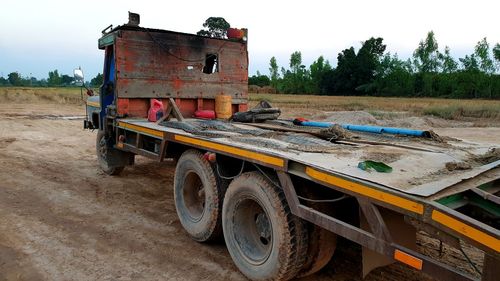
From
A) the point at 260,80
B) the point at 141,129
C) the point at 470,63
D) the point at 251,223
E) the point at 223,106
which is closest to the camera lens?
the point at 251,223

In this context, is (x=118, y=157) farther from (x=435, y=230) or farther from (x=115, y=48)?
(x=435, y=230)

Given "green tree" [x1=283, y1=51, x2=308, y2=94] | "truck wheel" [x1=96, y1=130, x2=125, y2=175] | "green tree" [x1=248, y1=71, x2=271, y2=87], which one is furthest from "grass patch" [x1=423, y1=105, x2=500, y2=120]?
"green tree" [x1=248, y1=71, x2=271, y2=87]

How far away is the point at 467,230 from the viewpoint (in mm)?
2205

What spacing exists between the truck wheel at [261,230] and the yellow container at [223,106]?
11.9 feet

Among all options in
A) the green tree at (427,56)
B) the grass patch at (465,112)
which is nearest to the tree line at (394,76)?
the green tree at (427,56)

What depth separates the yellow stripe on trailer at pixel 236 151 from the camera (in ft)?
11.1

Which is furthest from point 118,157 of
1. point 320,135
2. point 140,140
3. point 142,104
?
point 320,135

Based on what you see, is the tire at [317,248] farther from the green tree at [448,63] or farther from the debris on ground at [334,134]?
the green tree at [448,63]

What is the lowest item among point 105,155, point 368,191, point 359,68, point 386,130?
point 105,155

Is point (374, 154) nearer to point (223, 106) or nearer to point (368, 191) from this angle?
point (368, 191)

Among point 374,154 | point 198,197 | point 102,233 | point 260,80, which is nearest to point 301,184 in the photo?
point 374,154

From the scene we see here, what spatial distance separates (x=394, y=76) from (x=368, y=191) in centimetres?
5987

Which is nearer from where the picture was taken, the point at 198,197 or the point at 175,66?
the point at 198,197

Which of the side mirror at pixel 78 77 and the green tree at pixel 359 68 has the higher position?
the green tree at pixel 359 68
